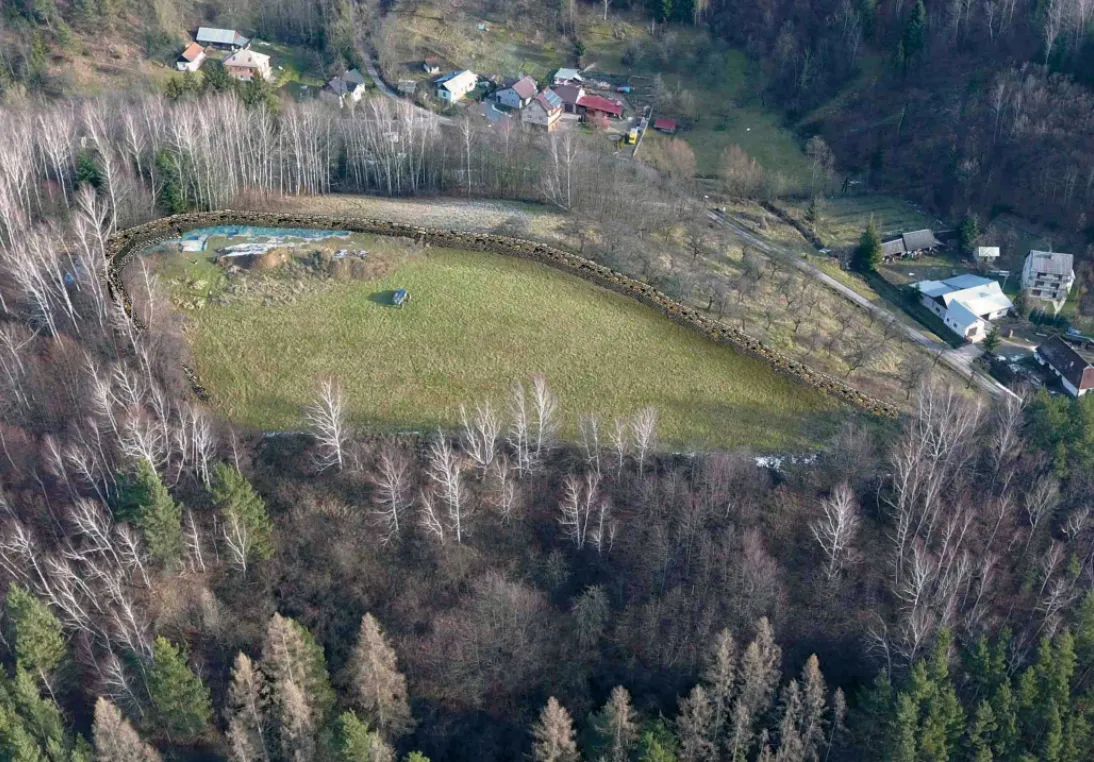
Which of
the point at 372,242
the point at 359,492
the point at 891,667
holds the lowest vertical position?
the point at 891,667

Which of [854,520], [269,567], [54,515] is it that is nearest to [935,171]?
[854,520]

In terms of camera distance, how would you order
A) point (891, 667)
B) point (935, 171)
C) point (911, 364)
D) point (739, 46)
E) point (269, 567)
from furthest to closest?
point (739, 46), point (935, 171), point (911, 364), point (269, 567), point (891, 667)

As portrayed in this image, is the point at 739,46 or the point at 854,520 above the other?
the point at 739,46

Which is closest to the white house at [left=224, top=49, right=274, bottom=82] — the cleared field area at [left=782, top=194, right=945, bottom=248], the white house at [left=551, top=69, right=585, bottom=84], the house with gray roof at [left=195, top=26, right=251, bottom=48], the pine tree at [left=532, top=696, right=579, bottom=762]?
the house with gray roof at [left=195, top=26, right=251, bottom=48]

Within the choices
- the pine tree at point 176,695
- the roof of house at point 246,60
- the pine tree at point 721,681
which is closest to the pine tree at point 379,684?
the pine tree at point 176,695

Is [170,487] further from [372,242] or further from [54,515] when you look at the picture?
[372,242]

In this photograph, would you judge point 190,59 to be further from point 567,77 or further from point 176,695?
point 176,695

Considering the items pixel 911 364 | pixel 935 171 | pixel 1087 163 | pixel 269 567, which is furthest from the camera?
pixel 935 171

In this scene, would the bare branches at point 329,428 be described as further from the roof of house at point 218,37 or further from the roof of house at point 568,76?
the roof of house at point 218,37
